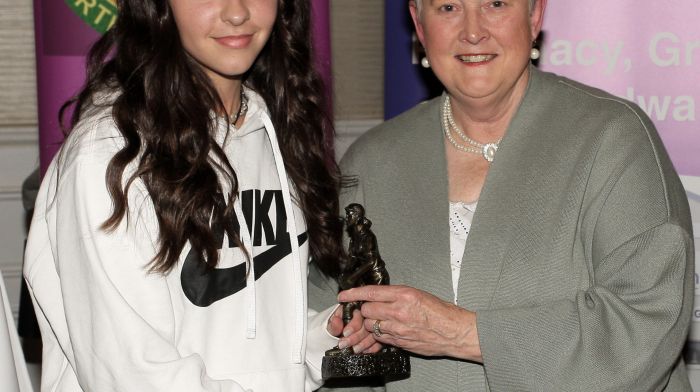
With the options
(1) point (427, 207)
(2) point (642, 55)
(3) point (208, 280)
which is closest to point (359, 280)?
(1) point (427, 207)

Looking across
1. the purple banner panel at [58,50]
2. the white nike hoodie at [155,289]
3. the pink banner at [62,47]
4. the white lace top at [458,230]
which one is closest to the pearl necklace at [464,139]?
the white lace top at [458,230]

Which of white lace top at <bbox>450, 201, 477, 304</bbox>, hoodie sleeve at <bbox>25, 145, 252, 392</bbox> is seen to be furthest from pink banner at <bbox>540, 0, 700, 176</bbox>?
hoodie sleeve at <bbox>25, 145, 252, 392</bbox>

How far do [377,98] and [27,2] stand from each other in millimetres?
1797

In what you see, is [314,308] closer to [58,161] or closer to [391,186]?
[391,186]

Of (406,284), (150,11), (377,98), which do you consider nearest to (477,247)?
(406,284)

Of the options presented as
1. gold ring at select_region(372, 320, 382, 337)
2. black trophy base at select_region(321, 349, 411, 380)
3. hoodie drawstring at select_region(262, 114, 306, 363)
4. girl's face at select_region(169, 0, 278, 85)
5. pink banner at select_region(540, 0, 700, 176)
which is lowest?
black trophy base at select_region(321, 349, 411, 380)

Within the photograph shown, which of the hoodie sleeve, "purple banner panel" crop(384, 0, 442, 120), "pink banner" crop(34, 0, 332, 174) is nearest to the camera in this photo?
the hoodie sleeve

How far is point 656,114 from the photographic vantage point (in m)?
3.21

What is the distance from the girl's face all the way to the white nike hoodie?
0.16 meters

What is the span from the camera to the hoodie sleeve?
1.90 m

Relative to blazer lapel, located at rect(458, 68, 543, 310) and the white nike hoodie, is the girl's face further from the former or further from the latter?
blazer lapel, located at rect(458, 68, 543, 310)

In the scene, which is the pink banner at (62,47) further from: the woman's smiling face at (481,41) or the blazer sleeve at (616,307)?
the blazer sleeve at (616,307)

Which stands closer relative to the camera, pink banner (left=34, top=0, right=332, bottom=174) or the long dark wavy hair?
the long dark wavy hair

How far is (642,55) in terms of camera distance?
10.5 feet
